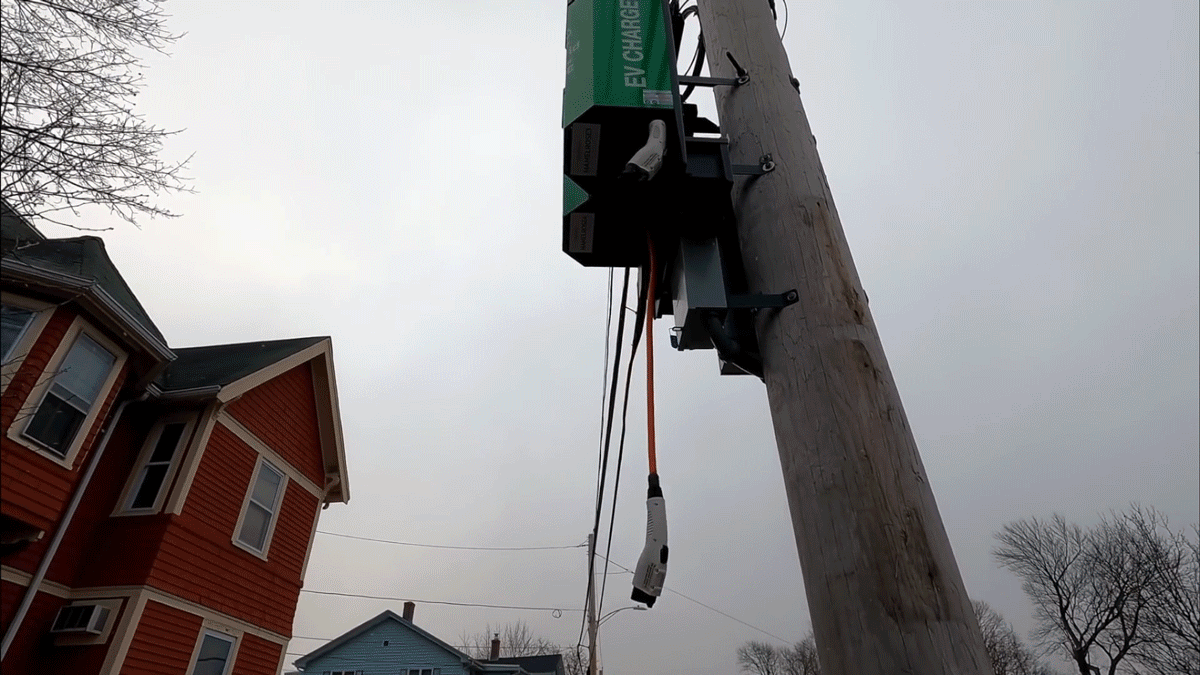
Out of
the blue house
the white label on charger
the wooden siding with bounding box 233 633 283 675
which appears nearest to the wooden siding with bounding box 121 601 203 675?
the wooden siding with bounding box 233 633 283 675

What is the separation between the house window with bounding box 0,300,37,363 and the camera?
7.36m

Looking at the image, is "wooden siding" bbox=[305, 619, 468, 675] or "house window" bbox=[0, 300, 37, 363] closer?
"house window" bbox=[0, 300, 37, 363]

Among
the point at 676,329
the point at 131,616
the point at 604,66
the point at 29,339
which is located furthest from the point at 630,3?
the point at 131,616

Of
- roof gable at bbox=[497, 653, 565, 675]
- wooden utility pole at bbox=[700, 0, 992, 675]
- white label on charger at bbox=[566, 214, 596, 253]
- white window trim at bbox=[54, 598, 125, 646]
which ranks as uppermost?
roof gable at bbox=[497, 653, 565, 675]

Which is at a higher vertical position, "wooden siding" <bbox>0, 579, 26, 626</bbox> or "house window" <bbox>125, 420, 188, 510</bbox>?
"house window" <bbox>125, 420, 188, 510</bbox>

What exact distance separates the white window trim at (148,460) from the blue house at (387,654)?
16390 mm

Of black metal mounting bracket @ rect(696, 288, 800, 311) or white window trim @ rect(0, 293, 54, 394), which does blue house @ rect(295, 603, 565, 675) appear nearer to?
white window trim @ rect(0, 293, 54, 394)

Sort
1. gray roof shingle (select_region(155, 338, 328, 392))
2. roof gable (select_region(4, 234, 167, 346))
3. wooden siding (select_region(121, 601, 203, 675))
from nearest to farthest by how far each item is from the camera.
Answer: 1. roof gable (select_region(4, 234, 167, 346))
2. wooden siding (select_region(121, 601, 203, 675))
3. gray roof shingle (select_region(155, 338, 328, 392))

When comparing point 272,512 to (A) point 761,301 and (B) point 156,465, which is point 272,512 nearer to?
(B) point 156,465

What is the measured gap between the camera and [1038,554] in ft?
102

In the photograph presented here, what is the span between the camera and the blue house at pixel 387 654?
902 inches

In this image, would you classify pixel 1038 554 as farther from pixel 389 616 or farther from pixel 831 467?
pixel 831 467

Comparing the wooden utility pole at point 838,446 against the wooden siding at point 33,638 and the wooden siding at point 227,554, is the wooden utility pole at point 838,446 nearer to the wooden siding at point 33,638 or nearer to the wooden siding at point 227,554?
the wooden siding at point 227,554

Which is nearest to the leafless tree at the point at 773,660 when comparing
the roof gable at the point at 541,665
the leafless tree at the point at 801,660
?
the leafless tree at the point at 801,660
